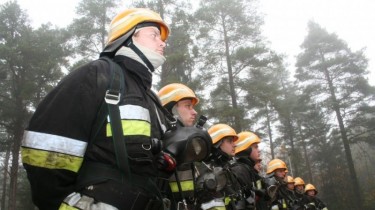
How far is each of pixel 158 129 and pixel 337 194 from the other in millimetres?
33675

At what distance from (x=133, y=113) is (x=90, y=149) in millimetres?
355

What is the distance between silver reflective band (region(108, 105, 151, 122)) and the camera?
204cm

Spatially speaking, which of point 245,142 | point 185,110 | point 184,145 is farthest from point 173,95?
point 245,142

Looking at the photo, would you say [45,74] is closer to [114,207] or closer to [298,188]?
[298,188]

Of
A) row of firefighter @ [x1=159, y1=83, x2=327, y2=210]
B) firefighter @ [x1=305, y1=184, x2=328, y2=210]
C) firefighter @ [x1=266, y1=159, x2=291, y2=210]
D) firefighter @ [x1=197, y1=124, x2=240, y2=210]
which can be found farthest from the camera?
firefighter @ [x1=305, y1=184, x2=328, y2=210]

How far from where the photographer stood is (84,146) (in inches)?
76.6

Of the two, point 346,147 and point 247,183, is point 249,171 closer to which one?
point 247,183

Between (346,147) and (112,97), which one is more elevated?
(346,147)

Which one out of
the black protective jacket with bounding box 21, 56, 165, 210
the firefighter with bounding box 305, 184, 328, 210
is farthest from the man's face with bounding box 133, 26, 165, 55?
the firefighter with bounding box 305, 184, 328, 210

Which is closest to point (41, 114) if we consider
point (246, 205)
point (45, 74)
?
point (246, 205)

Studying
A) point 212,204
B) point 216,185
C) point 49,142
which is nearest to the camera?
point 49,142

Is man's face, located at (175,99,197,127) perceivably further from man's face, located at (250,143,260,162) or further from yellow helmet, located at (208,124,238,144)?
man's face, located at (250,143,260,162)

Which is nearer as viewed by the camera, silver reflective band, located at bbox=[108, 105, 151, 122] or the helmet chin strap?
silver reflective band, located at bbox=[108, 105, 151, 122]

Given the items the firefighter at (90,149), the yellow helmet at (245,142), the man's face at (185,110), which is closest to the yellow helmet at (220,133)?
the yellow helmet at (245,142)
